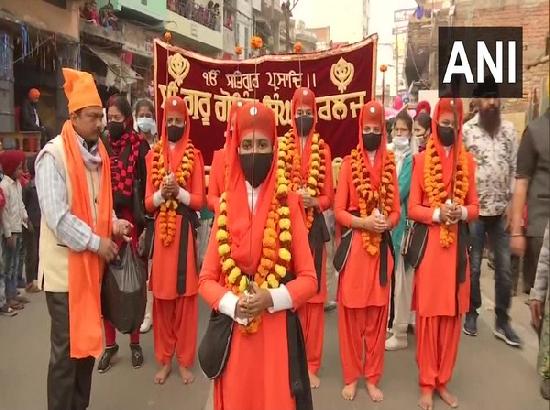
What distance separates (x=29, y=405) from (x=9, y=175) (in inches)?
127

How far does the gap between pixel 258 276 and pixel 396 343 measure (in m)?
2.92

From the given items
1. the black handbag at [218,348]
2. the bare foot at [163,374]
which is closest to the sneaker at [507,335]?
the bare foot at [163,374]

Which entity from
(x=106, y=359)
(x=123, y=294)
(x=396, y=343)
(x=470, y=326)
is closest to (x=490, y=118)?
(x=470, y=326)

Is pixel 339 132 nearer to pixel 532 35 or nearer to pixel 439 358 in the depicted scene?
pixel 439 358

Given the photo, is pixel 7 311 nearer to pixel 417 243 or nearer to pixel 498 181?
pixel 417 243

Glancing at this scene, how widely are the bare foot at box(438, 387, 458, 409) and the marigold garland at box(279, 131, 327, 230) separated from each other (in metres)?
1.44

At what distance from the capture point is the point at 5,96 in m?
11.1

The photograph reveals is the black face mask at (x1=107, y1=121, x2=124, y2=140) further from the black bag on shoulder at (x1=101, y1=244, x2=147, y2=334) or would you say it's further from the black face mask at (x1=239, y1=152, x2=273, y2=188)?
the black face mask at (x1=239, y1=152, x2=273, y2=188)

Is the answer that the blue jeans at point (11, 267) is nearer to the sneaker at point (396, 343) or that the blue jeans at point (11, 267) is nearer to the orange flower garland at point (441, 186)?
the sneaker at point (396, 343)

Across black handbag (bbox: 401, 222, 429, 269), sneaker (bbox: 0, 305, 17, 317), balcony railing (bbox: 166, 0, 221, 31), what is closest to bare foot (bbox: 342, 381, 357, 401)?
black handbag (bbox: 401, 222, 429, 269)

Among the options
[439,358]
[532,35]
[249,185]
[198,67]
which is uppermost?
[532,35]

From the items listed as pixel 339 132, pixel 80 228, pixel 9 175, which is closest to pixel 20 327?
pixel 9 175

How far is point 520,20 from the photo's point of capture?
352 inches

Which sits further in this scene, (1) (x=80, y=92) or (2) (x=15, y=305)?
(2) (x=15, y=305)
